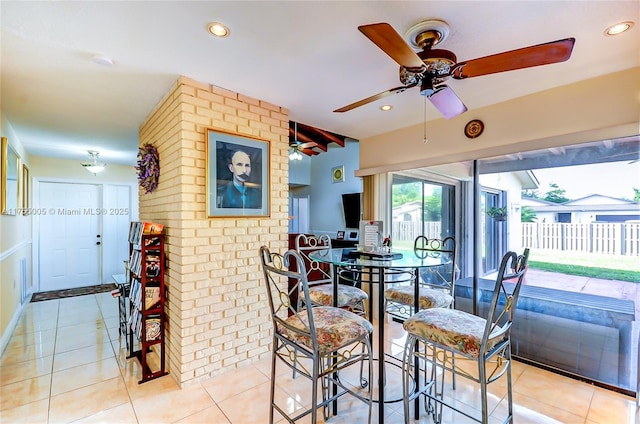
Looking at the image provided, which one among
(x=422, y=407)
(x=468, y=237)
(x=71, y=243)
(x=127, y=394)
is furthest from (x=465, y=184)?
(x=71, y=243)

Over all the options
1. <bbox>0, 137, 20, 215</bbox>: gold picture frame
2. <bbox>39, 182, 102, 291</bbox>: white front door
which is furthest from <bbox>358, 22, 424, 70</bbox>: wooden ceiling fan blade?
<bbox>39, 182, 102, 291</bbox>: white front door

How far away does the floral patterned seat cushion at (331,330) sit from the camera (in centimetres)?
156

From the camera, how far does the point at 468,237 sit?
10.6 ft

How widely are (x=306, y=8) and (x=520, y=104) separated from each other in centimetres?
215

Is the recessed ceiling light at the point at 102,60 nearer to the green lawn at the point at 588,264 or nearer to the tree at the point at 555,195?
the tree at the point at 555,195

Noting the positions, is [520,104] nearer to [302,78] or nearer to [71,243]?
[302,78]

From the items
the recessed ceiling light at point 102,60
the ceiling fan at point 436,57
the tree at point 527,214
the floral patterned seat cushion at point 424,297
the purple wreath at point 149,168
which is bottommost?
the floral patterned seat cushion at point 424,297

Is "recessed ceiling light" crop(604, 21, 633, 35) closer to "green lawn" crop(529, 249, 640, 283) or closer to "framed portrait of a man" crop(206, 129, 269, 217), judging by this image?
"green lawn" crop(529, 249, 640, 283)

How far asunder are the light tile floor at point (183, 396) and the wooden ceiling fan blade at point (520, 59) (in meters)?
2.18

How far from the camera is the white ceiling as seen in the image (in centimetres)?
155

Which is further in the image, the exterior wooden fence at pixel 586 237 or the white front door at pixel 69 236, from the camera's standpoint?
the white front door at pixel 69 236

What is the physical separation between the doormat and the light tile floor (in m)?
2.21

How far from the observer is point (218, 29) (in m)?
1.71

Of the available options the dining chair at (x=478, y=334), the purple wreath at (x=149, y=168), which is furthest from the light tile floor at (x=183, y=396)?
the purple wreath at (x=149, y=168)
